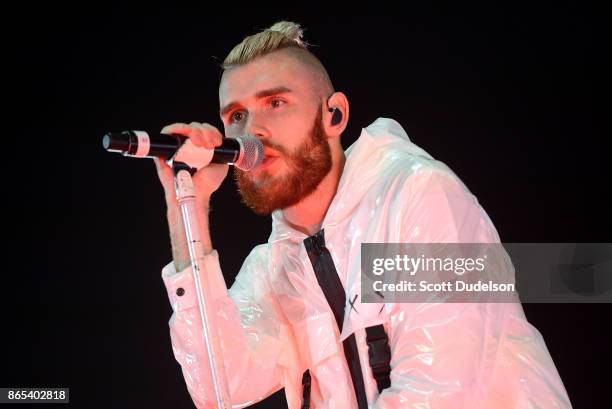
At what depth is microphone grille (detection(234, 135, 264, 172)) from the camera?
5.56 ft

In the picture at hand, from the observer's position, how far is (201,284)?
4.83 feet

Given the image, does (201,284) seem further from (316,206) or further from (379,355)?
(316,206)

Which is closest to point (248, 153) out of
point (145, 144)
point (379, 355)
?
point (145, 144)

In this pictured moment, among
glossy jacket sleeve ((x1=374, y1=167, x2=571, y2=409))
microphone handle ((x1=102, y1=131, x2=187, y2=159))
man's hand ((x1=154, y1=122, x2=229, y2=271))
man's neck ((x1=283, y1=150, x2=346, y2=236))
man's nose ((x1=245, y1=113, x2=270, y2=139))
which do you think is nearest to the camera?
microphone handle ((x1=102, y1=131, x2=187, y2=159))

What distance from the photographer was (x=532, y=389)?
71.4 inches

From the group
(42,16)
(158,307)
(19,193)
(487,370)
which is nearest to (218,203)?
(158,307)

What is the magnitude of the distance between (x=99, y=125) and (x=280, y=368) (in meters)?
1.31

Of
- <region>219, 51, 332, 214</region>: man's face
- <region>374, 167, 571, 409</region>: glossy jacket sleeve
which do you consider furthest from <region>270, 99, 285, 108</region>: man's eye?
<region>374, 167, 571, 409</region>: glossy jacket sleeve

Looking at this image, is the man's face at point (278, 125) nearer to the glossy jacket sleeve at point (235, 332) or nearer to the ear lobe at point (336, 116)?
the ear lobe at point (336, 116)

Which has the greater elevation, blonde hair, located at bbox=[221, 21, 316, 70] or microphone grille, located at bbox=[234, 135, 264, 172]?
blonde hair, located at bbox=[221, 21, 316, 70]

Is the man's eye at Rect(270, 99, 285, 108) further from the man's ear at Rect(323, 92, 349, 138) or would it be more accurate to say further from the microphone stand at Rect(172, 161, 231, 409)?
the microphone stand at Rect(172, 161, 231, 409)

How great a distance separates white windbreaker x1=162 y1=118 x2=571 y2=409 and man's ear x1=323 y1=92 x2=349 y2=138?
0.11 m

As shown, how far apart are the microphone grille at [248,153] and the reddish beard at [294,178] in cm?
29

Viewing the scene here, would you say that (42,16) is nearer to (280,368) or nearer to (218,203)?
(218,203)
